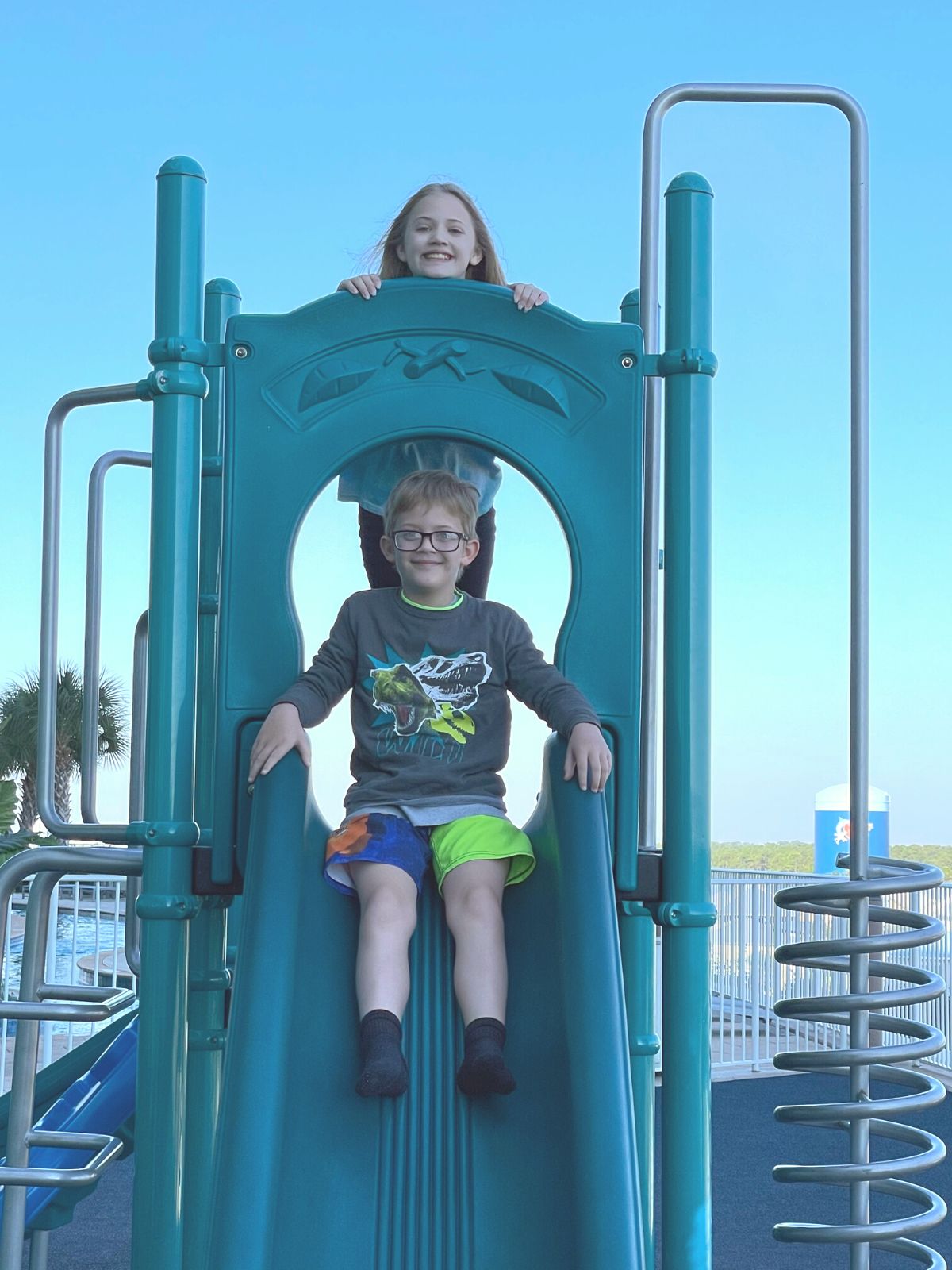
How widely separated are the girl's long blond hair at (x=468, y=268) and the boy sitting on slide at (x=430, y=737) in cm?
63

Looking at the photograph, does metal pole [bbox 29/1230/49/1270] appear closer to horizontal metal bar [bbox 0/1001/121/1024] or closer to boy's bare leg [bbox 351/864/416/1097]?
horizontal metal bar [bbox 0/1001/121/1024]

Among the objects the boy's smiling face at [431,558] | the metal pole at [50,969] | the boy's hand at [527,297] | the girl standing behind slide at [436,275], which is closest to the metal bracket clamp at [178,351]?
the girl standing behind slide at [436,275]

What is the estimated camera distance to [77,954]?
6.98m

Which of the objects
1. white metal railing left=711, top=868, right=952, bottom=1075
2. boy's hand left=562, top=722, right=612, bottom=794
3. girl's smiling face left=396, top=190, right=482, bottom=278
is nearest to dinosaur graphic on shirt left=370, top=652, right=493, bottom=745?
boy's hand left=562, top=722, right=612, bottom=794

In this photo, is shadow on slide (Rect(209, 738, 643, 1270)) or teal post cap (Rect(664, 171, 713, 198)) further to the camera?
teal post cap (Rect(664, 171, 713, 198))

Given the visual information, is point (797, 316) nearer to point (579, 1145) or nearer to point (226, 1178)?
point (579, 1145)

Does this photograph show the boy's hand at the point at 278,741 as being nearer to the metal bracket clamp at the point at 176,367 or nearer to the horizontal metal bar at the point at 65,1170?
the metal bracket clamp at the point at 176,367

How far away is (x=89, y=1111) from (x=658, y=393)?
2207mm

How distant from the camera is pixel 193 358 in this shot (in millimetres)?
2484

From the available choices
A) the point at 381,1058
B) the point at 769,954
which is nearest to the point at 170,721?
the point at 381,1058

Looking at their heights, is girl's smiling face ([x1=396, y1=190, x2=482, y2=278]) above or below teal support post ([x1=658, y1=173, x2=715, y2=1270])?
above

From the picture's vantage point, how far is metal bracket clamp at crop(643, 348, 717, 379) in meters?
2.49

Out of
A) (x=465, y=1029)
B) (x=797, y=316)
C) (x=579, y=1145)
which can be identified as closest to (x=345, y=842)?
(x=465, y=1029)

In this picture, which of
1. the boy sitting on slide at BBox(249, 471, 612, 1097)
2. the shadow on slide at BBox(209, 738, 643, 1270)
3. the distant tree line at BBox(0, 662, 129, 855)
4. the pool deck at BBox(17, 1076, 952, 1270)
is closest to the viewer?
the shadow on slide at BBox(209, 738, 643, 1270)
